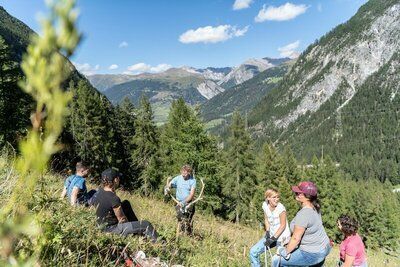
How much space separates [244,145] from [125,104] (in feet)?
56.8

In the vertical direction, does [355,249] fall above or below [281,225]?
below

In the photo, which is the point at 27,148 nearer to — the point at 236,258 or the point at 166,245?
the point at 166,245

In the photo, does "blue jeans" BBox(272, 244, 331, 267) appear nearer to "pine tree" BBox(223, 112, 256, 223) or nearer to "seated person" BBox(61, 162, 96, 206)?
"seated person" BBox(61, 162, 96, 206)

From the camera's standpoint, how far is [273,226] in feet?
27.0

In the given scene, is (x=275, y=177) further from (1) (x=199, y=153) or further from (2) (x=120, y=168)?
(1) (x=199, y=153)

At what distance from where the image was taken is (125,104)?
1960 inches

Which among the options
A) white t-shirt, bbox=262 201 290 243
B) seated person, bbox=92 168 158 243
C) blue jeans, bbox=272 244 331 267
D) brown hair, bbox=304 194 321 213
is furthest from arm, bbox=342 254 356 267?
seated person, bbox=92 168 158 243

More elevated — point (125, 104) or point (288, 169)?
point (125, 104)

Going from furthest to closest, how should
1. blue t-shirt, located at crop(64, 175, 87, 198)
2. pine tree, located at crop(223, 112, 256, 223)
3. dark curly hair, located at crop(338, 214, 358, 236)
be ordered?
pine tree, located at crop(223, 112, 256, 223) < blue t-shirt, located at crop(64, 175, 87, 198) < dark curly hair, located at crop(338, 214, 358, 236)

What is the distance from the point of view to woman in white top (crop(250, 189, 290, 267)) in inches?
301

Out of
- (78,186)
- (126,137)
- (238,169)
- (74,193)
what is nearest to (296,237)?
(74,193)

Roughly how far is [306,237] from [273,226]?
1.65m

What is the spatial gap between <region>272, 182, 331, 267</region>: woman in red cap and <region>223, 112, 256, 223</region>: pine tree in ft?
109

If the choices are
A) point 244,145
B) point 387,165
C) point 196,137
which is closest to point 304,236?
point 196,137
